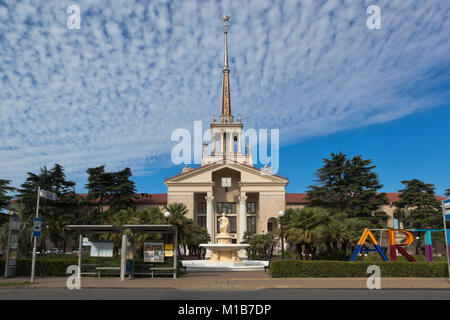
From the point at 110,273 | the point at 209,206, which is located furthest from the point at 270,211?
the point at 110,273

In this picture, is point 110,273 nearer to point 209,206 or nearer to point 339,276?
point 339,276

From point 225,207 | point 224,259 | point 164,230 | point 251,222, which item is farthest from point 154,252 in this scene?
point 251,222

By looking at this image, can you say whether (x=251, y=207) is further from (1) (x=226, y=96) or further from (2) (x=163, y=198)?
(1) (x=226, y=96)

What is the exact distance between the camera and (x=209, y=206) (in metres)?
53.0

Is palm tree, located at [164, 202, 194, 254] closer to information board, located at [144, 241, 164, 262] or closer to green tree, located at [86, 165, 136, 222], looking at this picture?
information board, located at [144, 241, 164, 262]

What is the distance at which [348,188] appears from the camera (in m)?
54.5

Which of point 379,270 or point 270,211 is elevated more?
point 270,211

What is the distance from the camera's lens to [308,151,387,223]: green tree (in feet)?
175

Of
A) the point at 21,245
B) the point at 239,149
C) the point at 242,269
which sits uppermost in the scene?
the point at 239,149

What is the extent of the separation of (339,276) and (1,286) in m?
16.7

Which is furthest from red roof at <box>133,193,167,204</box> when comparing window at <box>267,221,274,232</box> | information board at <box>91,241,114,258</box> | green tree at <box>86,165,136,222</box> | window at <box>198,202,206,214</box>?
information board at <box>91,241,114,258</box>

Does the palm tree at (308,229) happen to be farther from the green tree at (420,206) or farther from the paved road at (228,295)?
the green tree at (420,206)

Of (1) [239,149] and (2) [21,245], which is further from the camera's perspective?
(1) [239,149]
